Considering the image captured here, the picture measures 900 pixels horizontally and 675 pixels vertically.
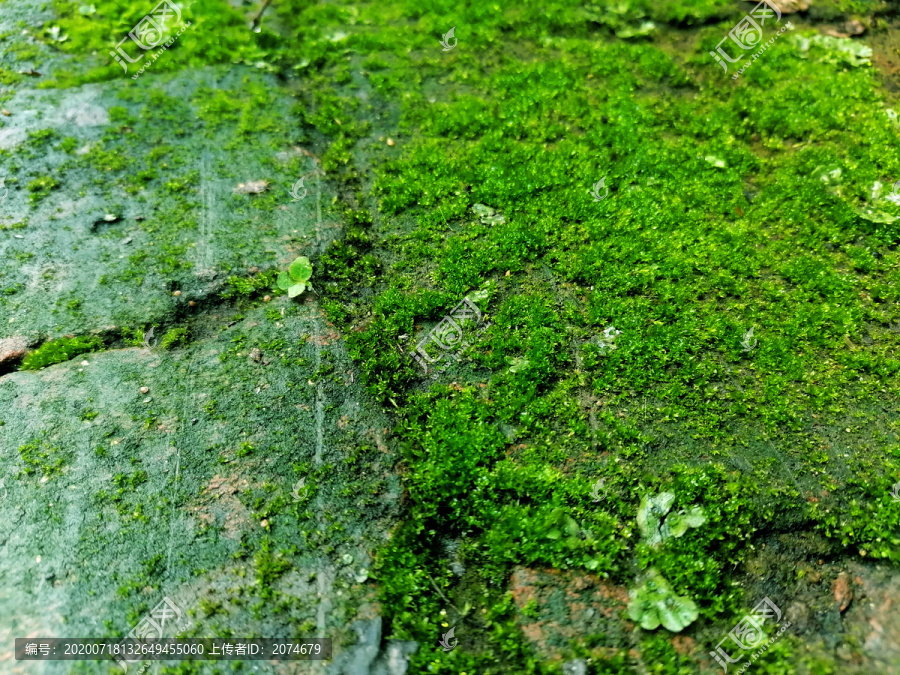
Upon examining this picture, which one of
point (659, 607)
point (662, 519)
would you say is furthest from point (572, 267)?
point (659, 607)

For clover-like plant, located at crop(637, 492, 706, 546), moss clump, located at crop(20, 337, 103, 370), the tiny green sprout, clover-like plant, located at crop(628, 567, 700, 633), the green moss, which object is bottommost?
clover-like plant, located at crop(628, 567, 700, 633)

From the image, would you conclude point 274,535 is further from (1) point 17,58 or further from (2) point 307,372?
(1) point 17,58

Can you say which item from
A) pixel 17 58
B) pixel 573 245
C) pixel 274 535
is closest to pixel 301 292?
pixel 274 535

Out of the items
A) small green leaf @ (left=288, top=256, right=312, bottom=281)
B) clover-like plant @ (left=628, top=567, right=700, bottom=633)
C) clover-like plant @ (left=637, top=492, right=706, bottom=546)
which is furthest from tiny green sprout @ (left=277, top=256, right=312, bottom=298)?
clover-like plant @ (left=628, top=567, right=700, bottom=633)

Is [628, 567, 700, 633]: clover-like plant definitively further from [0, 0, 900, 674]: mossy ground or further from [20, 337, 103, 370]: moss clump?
[20, 337, 103, 370]: moss clump

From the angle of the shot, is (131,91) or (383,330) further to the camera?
(131,91)

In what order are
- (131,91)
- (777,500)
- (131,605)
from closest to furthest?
(131,605) → (777,500) → (131,91)
